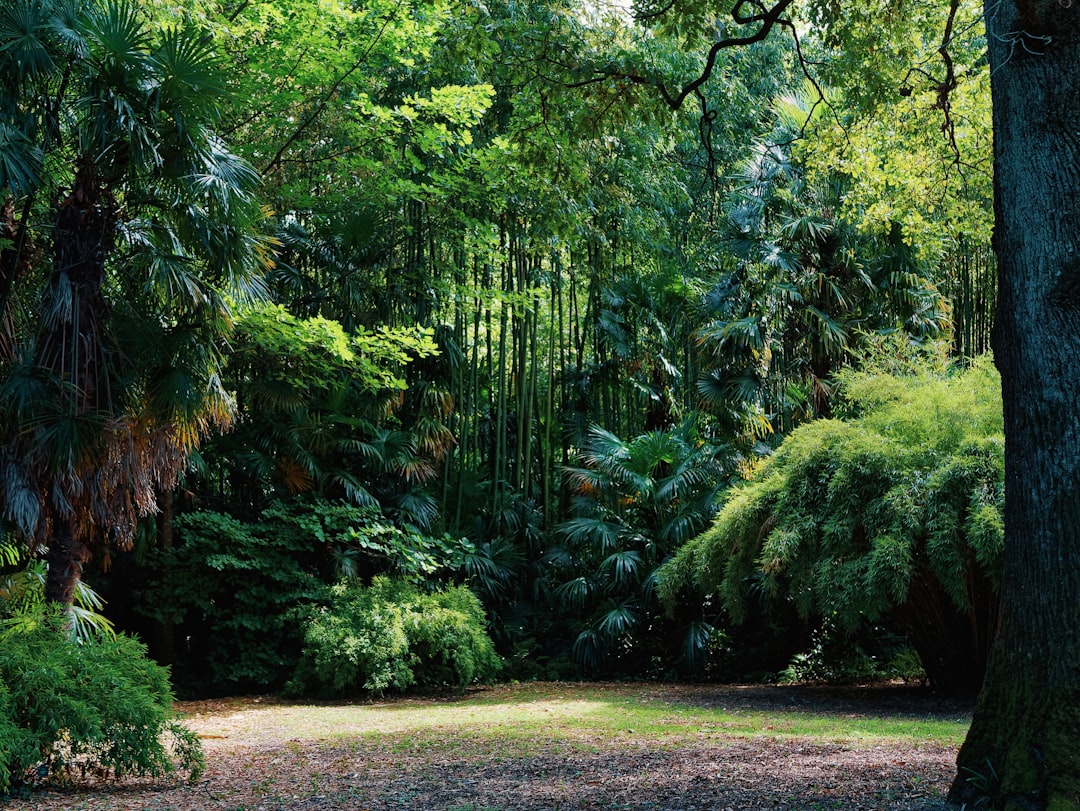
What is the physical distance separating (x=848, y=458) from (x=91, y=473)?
7109 mm

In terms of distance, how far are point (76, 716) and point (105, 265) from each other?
4.42m

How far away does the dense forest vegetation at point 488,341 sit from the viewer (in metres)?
7.73

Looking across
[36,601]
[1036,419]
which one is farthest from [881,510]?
[36,601]

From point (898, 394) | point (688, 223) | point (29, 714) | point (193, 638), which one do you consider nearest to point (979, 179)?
point (898, 394)

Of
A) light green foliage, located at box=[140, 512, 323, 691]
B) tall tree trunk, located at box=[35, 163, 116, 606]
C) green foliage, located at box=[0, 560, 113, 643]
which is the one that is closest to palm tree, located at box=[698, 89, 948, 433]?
light green foliage, located at box=[140, 512, 323, 691]

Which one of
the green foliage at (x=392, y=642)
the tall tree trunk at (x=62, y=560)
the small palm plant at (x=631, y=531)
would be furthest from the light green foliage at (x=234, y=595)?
the tall tree trunk at (x=62, y=560)

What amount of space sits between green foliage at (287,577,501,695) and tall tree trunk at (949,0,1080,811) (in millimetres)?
8921

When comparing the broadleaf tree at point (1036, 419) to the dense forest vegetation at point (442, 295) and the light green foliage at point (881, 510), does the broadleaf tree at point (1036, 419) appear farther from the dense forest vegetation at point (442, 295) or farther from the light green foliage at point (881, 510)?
the light green foliage at point (881, 510)

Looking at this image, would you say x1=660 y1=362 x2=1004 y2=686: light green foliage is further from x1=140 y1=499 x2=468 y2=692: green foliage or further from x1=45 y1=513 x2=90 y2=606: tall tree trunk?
x1=45 y1=513 x2=90 y2=606: tall tree trunk

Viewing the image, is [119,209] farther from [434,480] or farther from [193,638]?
[434,480]

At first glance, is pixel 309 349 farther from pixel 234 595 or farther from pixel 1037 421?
pixel 1037 421

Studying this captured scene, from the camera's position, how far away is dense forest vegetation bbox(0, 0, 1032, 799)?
7.73 m

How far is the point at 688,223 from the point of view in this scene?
1723 centimetres

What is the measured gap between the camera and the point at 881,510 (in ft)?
31.2
